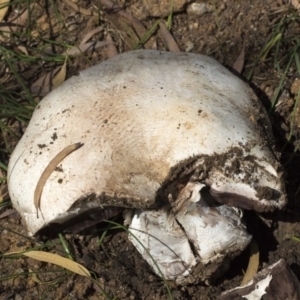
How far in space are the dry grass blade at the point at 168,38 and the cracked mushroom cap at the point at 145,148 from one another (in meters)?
0.76

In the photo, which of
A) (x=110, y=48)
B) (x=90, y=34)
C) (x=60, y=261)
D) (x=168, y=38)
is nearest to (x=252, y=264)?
(x=60, y=261)

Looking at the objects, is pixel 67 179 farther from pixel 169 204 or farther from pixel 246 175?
pixel 246 175

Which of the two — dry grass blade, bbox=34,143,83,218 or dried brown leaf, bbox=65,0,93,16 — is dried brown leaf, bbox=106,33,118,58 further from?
dry grass blade, bbox=34,143,83,218

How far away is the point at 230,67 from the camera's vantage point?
9.68 feet

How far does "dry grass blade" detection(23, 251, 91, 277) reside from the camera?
8.37ft

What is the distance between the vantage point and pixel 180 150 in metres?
2.08

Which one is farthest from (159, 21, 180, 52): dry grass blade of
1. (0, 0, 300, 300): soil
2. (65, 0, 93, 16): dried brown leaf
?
(65, 0, 93, 16): dried brown leaf

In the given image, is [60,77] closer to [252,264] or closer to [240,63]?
[240,63]

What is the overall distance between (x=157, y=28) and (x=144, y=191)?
4.35ft

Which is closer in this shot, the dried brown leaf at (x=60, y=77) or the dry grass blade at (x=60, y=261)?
the dry grass blade at (x=60, y=261)

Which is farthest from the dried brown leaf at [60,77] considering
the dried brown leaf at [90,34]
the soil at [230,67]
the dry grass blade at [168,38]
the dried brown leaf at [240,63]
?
the dried brown leaf at [240,63]

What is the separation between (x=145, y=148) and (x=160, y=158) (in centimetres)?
7

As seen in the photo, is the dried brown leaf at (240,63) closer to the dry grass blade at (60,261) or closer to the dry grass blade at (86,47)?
the dry grass blade at (86,47)

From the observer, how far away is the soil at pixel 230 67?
253 centimetres
